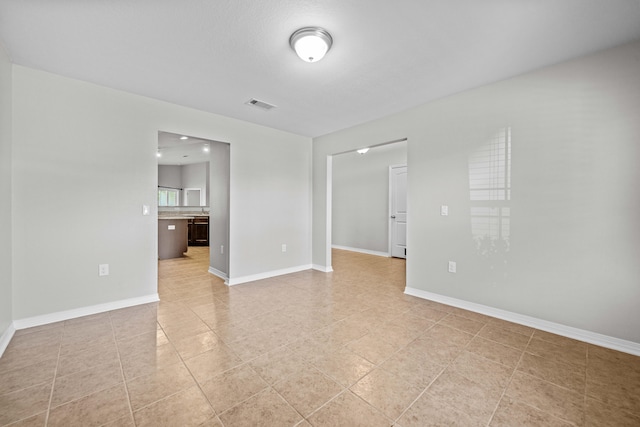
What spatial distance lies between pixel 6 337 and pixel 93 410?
155 cm

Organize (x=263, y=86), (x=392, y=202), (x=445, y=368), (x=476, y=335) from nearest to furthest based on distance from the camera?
(x=445, y=368) < (x=476, y=335) < (x=263, y=86) < (x=392, y=202)

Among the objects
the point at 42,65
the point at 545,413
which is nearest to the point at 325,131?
the point at 42,65

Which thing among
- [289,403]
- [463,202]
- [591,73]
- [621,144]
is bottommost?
[289,403]

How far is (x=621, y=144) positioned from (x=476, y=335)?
2.06 metres

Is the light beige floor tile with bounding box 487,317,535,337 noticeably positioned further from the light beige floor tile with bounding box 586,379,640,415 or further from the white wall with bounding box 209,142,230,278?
the white wall with bounding box 209,142,230,278

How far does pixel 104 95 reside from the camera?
2.97 meters

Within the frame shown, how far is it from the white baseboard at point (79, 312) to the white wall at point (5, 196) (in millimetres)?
139

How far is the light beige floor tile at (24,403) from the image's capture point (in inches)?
58.8

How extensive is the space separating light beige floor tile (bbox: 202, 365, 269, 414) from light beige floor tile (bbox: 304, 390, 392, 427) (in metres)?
0.44

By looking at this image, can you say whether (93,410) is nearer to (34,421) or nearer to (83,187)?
(34,421)

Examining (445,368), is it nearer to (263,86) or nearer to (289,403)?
(289,403)

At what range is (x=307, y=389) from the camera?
5.67 ft

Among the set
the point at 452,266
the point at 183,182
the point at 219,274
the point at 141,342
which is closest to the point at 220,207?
the point at 219,274

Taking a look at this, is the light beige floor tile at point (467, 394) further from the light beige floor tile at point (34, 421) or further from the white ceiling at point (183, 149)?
the white ceiling at point (183, 149)
